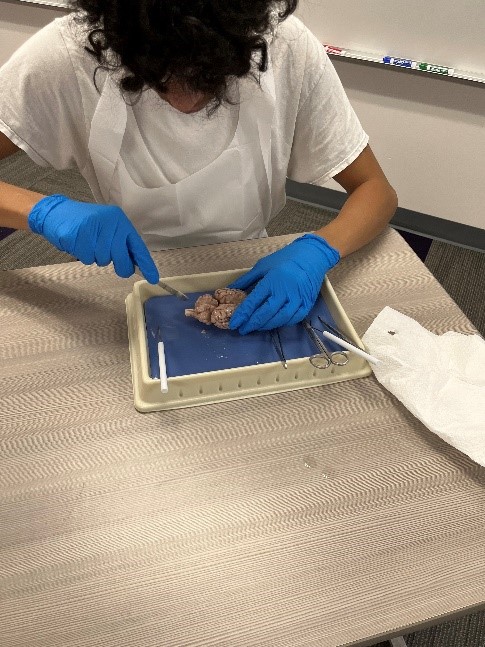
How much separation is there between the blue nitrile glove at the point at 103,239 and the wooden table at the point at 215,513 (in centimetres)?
11

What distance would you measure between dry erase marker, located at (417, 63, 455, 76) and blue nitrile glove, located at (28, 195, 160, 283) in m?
1.47

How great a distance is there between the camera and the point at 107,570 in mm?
592

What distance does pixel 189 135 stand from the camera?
3.24ft

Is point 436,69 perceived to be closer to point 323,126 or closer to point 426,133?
point 426,133

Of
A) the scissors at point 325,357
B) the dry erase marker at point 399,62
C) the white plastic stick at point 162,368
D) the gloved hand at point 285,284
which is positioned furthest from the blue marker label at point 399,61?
the white plastic stick at point 162,368

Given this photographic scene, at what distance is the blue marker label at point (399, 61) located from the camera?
188 cm

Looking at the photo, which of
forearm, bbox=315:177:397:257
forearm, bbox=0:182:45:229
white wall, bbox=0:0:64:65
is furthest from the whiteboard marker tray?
white wall, bbox=0:0:64:65

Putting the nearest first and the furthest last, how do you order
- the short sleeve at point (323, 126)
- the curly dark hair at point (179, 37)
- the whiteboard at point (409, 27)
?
1. the curly dark hair at point (179, 37)
2. the short sleeve at point (323, 126)
3. the whiteboard at point (409, 27)

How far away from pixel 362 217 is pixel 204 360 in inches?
18.4

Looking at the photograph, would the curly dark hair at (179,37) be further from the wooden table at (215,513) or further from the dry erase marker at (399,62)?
the dry erase marker at (399,62)

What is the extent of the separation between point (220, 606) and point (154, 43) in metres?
0.70

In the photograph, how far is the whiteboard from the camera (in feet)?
5.76

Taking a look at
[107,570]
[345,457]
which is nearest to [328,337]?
[345,457]

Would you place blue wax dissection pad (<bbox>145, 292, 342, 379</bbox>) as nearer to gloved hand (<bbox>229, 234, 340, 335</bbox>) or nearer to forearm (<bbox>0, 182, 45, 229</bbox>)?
gloved hand (<bbox>229, 234, 340, 335</bbox>)
